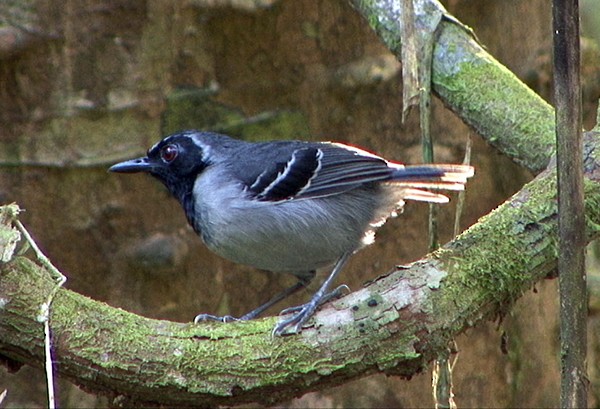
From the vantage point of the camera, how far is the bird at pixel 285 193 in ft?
13.5

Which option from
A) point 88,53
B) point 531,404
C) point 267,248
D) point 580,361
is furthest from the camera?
point 531,404

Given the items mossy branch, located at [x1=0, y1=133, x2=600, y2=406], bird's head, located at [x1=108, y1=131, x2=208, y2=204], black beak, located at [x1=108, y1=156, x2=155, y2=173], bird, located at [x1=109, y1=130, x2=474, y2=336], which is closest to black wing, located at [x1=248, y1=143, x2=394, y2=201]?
bird, located at [x1=109, y1=130, x2=474, y2=336]

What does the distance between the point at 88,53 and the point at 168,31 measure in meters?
0.38

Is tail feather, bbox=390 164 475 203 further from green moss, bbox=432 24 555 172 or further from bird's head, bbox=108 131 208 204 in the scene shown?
bird's head, bbox=108 131 208 204

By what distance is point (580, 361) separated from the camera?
9.55ft

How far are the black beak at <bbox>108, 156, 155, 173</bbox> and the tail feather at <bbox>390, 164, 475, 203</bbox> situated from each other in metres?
1.10

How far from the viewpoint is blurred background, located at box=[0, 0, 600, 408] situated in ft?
14.5

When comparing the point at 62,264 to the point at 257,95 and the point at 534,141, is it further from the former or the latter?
the point at 534,141

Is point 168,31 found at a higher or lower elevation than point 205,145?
higher

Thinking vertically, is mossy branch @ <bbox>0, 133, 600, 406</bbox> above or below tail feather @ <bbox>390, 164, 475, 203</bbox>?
below

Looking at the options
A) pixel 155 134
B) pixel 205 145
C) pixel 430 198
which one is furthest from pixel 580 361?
pixel 155 134

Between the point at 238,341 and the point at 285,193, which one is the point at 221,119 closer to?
the point at 285,193

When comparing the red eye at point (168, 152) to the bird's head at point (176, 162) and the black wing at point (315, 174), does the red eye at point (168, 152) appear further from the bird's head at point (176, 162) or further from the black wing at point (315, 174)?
the black wing at point (315, 174)

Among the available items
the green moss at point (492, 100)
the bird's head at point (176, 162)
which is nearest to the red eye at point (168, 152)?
the bird's head at point (176, 162)
